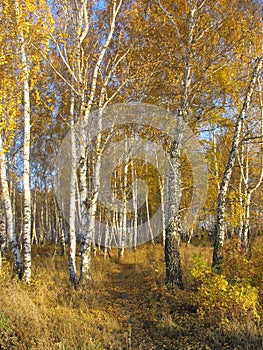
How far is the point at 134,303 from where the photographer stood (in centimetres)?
740

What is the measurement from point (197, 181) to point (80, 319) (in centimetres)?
980

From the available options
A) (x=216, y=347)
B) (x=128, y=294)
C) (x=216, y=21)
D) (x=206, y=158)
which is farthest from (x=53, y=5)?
(x=216, y=347)

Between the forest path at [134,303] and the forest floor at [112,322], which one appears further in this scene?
the forest path at [134,303]

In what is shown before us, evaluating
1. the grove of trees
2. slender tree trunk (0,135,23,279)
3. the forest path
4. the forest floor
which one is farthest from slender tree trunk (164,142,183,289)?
slender tree trunk (0,135,23,279)

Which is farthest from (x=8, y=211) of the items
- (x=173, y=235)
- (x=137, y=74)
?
(x=137, y=74)

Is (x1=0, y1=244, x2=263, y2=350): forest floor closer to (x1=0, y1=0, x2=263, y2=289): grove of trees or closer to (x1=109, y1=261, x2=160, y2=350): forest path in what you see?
(x1=109, y1=261, x2=160, y2=350): forest path

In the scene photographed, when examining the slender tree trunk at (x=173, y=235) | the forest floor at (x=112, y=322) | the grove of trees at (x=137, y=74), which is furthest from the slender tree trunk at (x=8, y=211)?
the slender tree trunk at (x=173, y=235)

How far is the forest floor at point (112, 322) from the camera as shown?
4637mm

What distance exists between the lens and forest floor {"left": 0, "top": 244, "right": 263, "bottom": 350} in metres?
4.64

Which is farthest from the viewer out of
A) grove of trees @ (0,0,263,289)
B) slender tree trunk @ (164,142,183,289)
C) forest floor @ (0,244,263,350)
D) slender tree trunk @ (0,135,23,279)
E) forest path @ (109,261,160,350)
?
slender tree trunk @ (0,135,23,279)

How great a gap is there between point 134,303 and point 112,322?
1827mm

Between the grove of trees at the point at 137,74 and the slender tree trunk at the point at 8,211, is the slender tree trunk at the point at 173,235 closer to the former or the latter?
the grove of trees at the point at 137,74

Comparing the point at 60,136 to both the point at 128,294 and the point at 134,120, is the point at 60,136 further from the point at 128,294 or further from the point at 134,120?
the point at 128,294

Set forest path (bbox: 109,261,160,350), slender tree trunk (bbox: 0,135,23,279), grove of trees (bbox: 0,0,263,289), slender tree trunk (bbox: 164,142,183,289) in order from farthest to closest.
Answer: slender tree trunk (bbox: 0,135,23,279) < grove of trees (bbox: 0,0,263,289) < slender tree trunk (bbox: 164,142,183,289) < forest path (bbox: 109,261,160,350)
